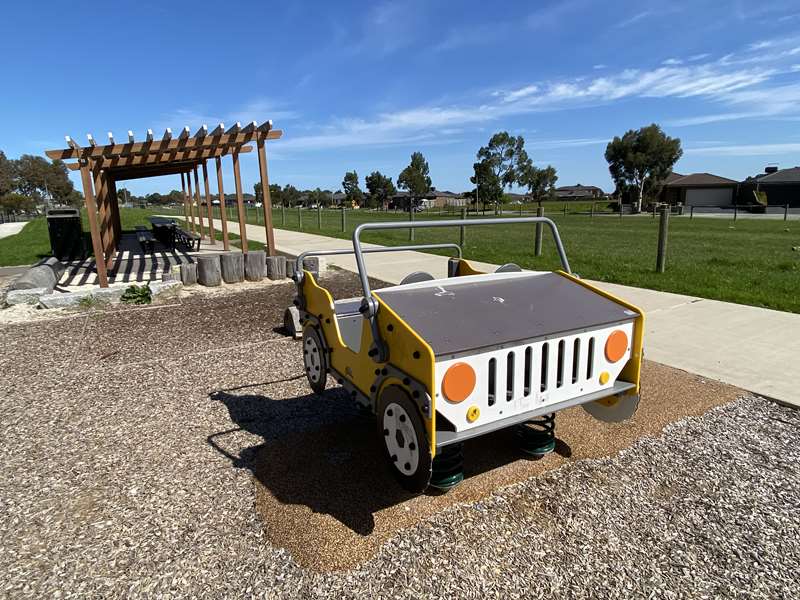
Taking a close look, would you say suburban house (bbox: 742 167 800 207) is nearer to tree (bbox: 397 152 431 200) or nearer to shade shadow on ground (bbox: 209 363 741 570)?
tree (bbox: 397 152 431 200)

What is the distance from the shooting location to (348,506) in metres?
2.59

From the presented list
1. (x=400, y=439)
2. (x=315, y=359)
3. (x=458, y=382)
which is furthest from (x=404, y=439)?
(x=315, y=359)

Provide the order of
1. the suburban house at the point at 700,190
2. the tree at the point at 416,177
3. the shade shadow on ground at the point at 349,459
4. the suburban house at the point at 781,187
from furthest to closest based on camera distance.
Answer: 1. the tree at the point at 416,177
2. the suburban house at the point at 700,190
3. the suburban house at the point at 781,187
4. the shade shadow on ground at the point at 349,459

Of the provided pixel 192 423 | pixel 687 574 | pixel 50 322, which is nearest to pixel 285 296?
pixel 50 322

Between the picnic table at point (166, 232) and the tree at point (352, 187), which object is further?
the tree at point (352, 187)

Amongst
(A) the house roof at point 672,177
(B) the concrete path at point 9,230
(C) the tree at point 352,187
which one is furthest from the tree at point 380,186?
(B) the concrete path at point 9,230

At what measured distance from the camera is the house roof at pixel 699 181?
196ft

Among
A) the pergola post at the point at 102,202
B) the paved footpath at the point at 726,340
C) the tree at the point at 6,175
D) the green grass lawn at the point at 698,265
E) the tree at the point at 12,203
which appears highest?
the tree at the point at 6,175

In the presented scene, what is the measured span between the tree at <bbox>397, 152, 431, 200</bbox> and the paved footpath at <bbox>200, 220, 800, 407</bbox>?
6988 centimetres

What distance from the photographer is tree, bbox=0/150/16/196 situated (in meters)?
59.7

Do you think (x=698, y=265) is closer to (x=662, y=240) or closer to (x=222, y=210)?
(x=662, y=240)

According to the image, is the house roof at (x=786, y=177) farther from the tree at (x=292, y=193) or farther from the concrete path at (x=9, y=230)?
the tree at (x=292, y=193)

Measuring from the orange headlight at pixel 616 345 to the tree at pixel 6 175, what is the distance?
76.3m

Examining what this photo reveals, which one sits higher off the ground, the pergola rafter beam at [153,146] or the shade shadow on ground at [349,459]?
the pergola rafter beam at [153,146]
